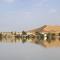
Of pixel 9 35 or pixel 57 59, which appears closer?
pixel 57 59

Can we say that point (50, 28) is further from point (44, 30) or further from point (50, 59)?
point (50, 59)

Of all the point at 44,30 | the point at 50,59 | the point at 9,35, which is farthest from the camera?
the point at 44,30

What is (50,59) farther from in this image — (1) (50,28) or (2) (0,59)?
(1) (50,28)

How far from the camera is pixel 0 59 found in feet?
16.4

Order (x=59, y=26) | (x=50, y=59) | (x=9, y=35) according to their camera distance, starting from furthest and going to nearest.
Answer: (x=59, y=26) → (x=9, y=35) → (x=50, y=59)

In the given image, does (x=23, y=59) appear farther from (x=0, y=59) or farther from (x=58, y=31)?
(x=58, y=31)

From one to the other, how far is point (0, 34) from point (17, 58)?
18.3 metres

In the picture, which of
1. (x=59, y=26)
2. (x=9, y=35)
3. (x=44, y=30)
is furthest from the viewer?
(x=59, y=26)

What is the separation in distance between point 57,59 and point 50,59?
15cm

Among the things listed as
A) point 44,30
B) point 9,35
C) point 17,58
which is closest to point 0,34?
point 9,35

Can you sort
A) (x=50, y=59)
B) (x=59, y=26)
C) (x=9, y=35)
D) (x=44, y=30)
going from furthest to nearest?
(x=59, y=26), (x=44, y=30), (x=9, y=35), (x=50, y=59)

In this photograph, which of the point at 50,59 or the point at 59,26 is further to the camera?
the point at 59,26

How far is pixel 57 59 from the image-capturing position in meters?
5.00

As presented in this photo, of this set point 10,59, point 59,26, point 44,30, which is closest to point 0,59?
point 10,59
